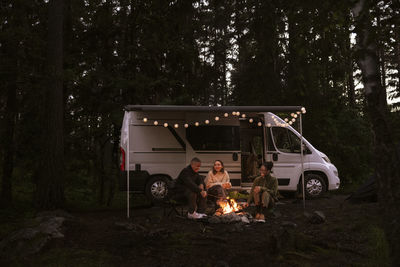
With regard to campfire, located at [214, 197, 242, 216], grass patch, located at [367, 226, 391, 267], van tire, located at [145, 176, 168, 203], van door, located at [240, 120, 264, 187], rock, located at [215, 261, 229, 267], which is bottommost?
rock, located at [215, 261, 229, 267]

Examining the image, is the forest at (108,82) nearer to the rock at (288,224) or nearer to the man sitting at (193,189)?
the rock at (288,224)

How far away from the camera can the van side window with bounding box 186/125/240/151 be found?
391 inches

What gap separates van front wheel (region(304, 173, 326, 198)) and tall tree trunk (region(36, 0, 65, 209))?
6192 mm

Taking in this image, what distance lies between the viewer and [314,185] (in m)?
10.3

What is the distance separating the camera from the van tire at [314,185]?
10.3 m

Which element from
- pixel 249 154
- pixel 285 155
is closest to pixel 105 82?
pixel 249 154

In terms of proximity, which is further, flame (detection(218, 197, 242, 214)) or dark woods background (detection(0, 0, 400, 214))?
dark woods background (detection(0, 0, 400, 214))

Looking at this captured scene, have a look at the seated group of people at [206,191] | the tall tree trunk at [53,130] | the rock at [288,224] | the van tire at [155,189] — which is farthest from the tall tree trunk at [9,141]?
the rock at [288,224]

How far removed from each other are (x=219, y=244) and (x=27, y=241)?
273 centimetres

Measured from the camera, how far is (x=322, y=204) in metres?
9.49

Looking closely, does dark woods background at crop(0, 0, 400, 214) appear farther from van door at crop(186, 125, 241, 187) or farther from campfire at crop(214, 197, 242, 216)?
campfire at crop(214, 197, 242, 216)

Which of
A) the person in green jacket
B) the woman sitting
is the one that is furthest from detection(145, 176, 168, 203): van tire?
the person in green jacket

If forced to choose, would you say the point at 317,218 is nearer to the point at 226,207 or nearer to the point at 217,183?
the point at 226,207

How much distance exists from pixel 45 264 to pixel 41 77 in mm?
5696
